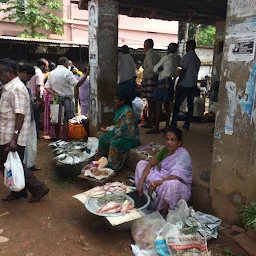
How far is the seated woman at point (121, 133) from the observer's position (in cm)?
459

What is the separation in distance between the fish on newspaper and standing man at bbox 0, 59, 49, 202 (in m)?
1.25

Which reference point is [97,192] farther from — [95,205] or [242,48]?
[242,48]

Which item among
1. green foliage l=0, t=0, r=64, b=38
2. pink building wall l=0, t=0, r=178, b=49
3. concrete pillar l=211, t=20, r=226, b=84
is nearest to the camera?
concrete pillar l=211, t=20, r=226, b=84

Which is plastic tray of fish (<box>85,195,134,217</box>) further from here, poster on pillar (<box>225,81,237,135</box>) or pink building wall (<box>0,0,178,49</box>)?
pink building wall (<box>0,0,178,49</box>)

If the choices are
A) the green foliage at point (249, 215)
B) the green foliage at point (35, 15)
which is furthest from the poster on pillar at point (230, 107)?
the green foliage at point (35, 15)

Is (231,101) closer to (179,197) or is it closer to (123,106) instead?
(179,197)

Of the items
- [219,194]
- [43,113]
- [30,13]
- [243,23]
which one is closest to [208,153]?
[219,194]

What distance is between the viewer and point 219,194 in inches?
130

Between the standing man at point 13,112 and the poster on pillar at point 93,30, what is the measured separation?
7.81ft

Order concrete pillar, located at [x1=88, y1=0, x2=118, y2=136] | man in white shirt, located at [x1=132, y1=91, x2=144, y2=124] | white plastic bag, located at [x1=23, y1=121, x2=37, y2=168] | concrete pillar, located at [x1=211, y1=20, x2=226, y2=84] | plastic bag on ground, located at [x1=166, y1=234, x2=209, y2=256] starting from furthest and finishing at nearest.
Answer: concrete pillar, located at [x1=211, y1=20, x2=226, y2=84] → man in white shirt, located at [x1=132, y1=91, x2=144, y2=124] → concrete pillar, located at [x1=88, y1=0, x2=118, y2=136] → white plastic bag, located at [x1=23, y1=121, x2=37, y2=168] → plastic bag on ground, located at [x1=166, y1=234, x2=209, y2=256]

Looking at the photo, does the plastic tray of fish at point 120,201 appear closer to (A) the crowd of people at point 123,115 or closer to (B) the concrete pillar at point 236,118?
(A) the crowd of people at point 123,115

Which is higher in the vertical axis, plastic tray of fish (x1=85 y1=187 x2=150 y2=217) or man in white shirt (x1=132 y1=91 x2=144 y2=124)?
man in white shirt (x1=132 y1=91 x2=144 y2=124)

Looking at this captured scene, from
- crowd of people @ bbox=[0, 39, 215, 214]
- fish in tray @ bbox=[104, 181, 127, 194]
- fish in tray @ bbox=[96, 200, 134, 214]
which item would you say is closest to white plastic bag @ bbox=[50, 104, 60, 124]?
crowd of people @ bbox=[0, 39, 215, 214]

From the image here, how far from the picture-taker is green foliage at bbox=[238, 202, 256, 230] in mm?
2643
